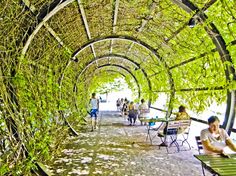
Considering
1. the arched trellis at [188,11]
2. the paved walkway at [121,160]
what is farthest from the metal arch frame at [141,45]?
the arched trellis at [188,11]

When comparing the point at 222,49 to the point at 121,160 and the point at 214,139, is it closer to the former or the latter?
the point at 214,139

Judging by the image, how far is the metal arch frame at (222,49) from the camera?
4.49 m

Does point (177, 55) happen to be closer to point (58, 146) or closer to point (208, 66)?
point (208, 66)

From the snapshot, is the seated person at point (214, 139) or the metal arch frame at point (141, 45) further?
the metal arch frame at point (141, 45)

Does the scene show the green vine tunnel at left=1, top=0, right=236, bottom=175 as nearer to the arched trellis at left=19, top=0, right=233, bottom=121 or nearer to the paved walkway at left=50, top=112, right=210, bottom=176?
the arched trellis at left=19, top=0, right=233, bottom=121

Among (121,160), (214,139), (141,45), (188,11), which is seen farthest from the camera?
(141,45)

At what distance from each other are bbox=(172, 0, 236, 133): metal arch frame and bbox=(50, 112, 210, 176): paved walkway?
112 cm

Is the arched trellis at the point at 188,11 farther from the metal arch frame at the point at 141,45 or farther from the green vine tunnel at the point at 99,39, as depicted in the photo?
the metal arch frame at the point at 141,45

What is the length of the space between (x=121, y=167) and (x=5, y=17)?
3.35 metres

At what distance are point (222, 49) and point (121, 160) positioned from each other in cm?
300

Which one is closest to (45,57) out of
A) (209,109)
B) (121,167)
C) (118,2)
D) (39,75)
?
(39,75)

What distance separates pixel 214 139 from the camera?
13.6 ft

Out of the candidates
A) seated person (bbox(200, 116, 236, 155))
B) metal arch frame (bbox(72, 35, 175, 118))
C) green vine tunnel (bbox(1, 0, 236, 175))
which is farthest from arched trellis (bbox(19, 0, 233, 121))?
metal arch frame (bbox(72, 35, 175, 118))

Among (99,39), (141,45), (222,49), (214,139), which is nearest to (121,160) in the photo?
(214,139)
